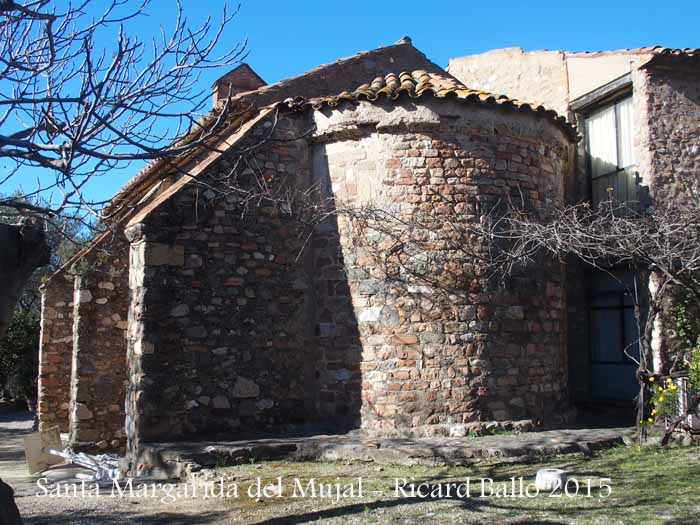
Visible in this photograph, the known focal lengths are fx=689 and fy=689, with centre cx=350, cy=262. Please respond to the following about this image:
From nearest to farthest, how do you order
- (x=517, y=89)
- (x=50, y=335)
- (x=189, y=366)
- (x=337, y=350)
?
1. (x=189, y=366)
2. (x=337, y=350)
3. (x=50, y=335)
4. (x=517, y=89)

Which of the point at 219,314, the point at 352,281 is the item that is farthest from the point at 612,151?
the point at 219,314

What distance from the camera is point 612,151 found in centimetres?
1068

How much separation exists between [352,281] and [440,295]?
1076 millimetres

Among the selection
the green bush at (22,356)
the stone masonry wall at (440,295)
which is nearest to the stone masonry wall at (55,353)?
the stone masonry wall at (440,295)

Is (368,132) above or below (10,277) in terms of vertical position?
above

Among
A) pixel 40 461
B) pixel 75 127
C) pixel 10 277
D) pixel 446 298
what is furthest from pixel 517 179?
pixel 40 461

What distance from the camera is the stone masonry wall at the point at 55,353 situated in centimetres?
1145

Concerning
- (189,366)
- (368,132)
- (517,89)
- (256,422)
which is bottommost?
(256,422)

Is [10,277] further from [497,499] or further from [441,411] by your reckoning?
[441,411]

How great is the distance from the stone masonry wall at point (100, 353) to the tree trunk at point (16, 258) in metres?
6.37

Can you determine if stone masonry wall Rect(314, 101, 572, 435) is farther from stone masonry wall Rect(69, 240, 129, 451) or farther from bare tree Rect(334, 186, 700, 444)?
stone masonry wall Rect(69, 240, 129, 451)

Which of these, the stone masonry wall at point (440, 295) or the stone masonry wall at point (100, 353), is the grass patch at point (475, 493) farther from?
the stone masonry wall at point (100, 353)

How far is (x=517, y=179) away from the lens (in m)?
8.66

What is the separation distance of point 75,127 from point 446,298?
15.6 feet
